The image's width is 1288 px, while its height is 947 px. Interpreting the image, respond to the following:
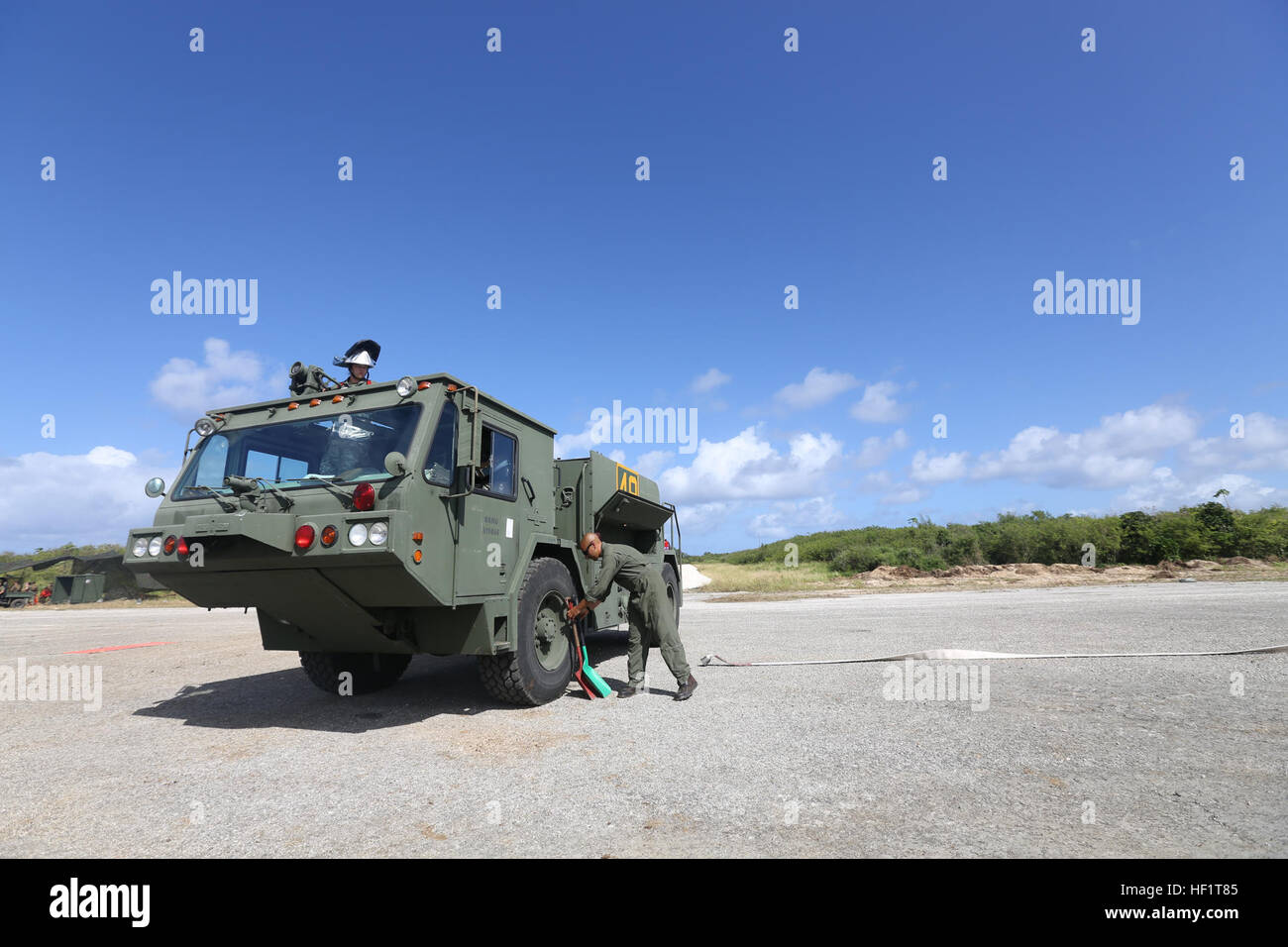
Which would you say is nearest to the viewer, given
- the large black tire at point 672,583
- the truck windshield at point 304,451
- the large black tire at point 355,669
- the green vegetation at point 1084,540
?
the truck windshield at point 304,451

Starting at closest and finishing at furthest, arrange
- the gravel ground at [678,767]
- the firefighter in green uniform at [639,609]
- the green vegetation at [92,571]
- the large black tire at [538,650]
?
the gravel ground at [678,767] < the large black tire at [538,650] < the firefighter in green uniform at [639,609] < the green vegetation at [92,571]

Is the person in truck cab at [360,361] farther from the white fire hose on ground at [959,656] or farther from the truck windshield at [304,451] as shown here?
the white fire hose on ground at [959,656]

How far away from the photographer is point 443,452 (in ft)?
17.0

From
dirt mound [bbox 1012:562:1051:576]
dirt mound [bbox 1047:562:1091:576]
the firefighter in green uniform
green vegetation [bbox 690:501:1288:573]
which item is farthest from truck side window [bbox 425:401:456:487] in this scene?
green vegetation [bbox 690:501:1288:573]

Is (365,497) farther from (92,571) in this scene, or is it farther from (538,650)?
(92,571)

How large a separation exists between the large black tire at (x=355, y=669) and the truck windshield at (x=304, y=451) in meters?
1.88

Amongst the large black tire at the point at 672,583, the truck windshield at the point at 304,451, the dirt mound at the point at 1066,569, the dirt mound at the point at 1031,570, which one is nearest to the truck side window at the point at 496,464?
the truck windshield at the point at 304,451

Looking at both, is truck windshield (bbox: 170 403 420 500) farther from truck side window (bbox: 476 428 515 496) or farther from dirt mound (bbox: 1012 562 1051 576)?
dirt mound (bbox: 1012 562 1051 576)

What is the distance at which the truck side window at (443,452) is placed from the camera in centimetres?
500

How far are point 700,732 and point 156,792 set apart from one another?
3531 mm

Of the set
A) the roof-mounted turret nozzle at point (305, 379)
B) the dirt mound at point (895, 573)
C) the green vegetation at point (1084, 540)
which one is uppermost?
the roof-mounted turret nozzle at point (305, 379)
